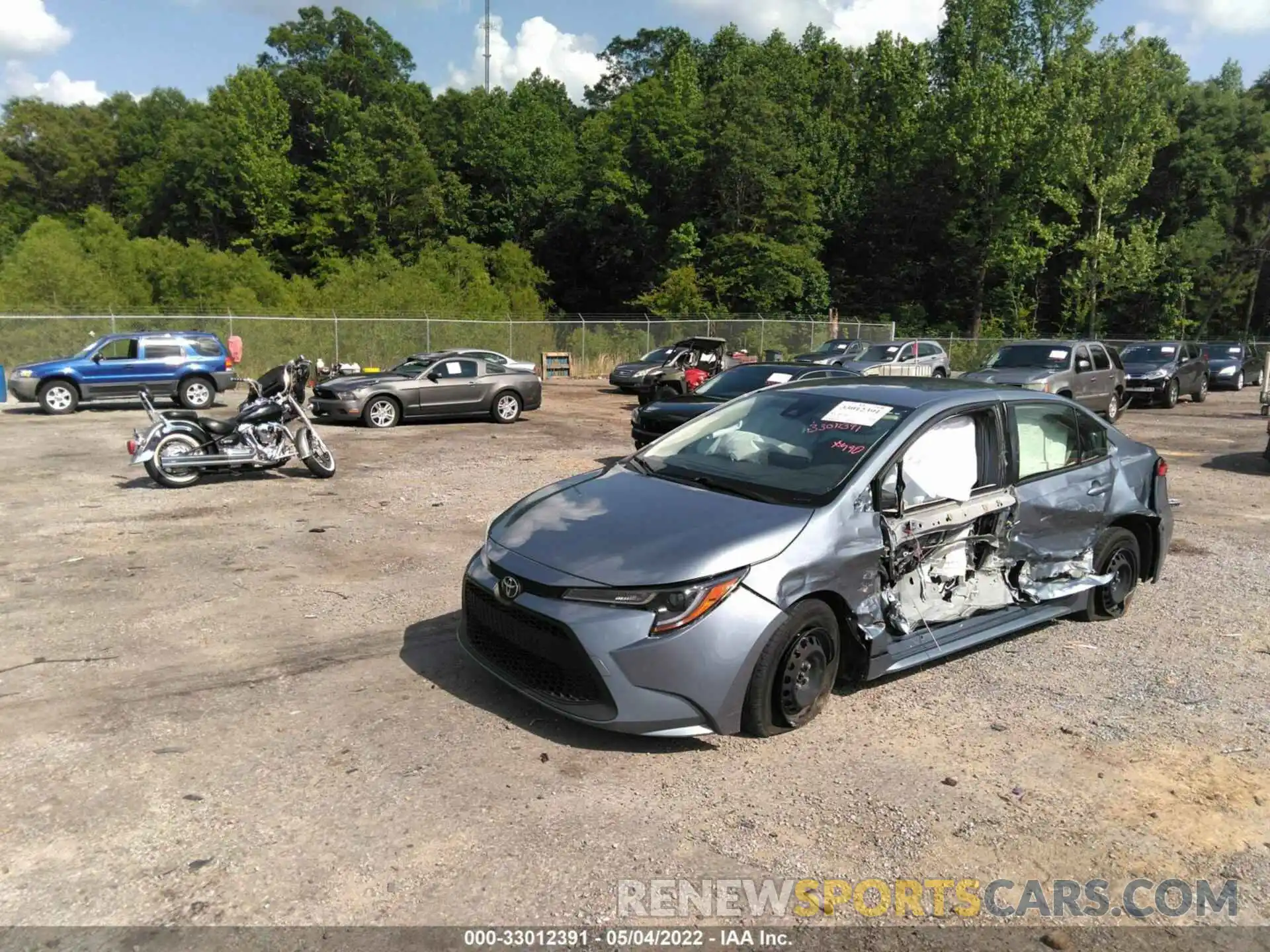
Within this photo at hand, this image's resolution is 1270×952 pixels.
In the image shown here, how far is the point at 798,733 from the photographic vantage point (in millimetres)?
4359

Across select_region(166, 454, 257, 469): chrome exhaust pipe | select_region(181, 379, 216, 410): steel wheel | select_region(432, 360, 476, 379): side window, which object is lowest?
select_region(166, 454, 257, 469): chrome exhaust pipe

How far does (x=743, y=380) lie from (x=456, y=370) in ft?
23.1

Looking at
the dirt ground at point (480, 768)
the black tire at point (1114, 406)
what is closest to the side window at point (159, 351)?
the dirt ground at point (480, 768)

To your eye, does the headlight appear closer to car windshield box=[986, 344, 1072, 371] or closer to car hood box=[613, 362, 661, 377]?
car windshield box=[986, 344, 1072, 371]

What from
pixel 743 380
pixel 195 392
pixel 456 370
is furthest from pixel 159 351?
pixel 743 380

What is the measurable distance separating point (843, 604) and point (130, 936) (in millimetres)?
3139

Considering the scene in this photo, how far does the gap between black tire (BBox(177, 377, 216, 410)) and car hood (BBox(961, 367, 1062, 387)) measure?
A: 15655mm

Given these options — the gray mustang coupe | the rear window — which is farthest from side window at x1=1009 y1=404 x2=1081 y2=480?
the rear window

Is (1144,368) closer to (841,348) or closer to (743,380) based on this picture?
(841,348)

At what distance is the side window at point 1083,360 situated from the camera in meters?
18.2

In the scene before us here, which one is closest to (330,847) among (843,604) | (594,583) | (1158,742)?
(594,583)

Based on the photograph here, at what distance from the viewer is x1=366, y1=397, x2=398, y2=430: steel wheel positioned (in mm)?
17109

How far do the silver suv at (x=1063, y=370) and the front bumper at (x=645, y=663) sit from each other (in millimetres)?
14158

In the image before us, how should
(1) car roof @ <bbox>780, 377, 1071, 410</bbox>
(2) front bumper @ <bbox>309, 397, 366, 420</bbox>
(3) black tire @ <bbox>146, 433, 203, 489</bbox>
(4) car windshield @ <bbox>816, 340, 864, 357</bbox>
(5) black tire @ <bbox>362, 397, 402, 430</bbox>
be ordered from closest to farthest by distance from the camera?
1. (1) car roof @ <bbox>780, 377, 1071, 410</bbox>
2. (3) black tire @ <bbox>146, 433, 203, 489</bbox>
3. (2) front bumper @ <bbox>309, 397, 366, 420</bbox>
4. (5) black tire @ <bbox>362, 397, 402, 430</bbox>
5. (4) car windshield @ <bbox>816, 340, 864, 357</bbox>
